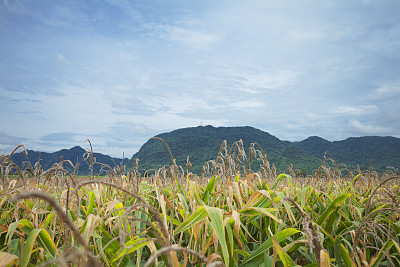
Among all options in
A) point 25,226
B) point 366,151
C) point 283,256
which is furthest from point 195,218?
point 366,151

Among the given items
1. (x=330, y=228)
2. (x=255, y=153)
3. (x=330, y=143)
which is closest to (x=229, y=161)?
(x=255, y=153)

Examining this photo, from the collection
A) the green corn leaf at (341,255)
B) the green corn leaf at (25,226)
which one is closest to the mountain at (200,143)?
the green corn leaf at (25,226)

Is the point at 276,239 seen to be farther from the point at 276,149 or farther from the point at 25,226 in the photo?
the point at 276,149

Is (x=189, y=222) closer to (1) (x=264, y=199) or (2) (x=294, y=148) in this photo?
(1) (x=264, y=199)

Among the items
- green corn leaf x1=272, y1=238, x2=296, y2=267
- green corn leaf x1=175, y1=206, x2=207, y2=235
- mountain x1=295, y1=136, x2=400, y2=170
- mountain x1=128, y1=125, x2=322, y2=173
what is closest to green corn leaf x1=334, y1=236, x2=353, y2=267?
green corn leaf x1=272, y1=238, x2=296, y2=267

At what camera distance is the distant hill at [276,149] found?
6556cm

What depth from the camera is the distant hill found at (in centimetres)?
6556

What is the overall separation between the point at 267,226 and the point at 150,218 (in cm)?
123

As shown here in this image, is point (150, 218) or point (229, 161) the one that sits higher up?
point (229, 161)

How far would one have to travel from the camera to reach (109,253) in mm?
1996

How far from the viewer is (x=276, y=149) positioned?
9912 cm

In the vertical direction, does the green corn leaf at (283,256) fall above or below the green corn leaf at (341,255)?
above

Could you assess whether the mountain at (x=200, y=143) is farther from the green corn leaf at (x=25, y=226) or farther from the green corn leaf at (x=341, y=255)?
the green corn leaf at (x=341, y=255)

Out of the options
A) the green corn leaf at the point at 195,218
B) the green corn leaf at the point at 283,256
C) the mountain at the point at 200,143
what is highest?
the mountain at the point at 200,143
